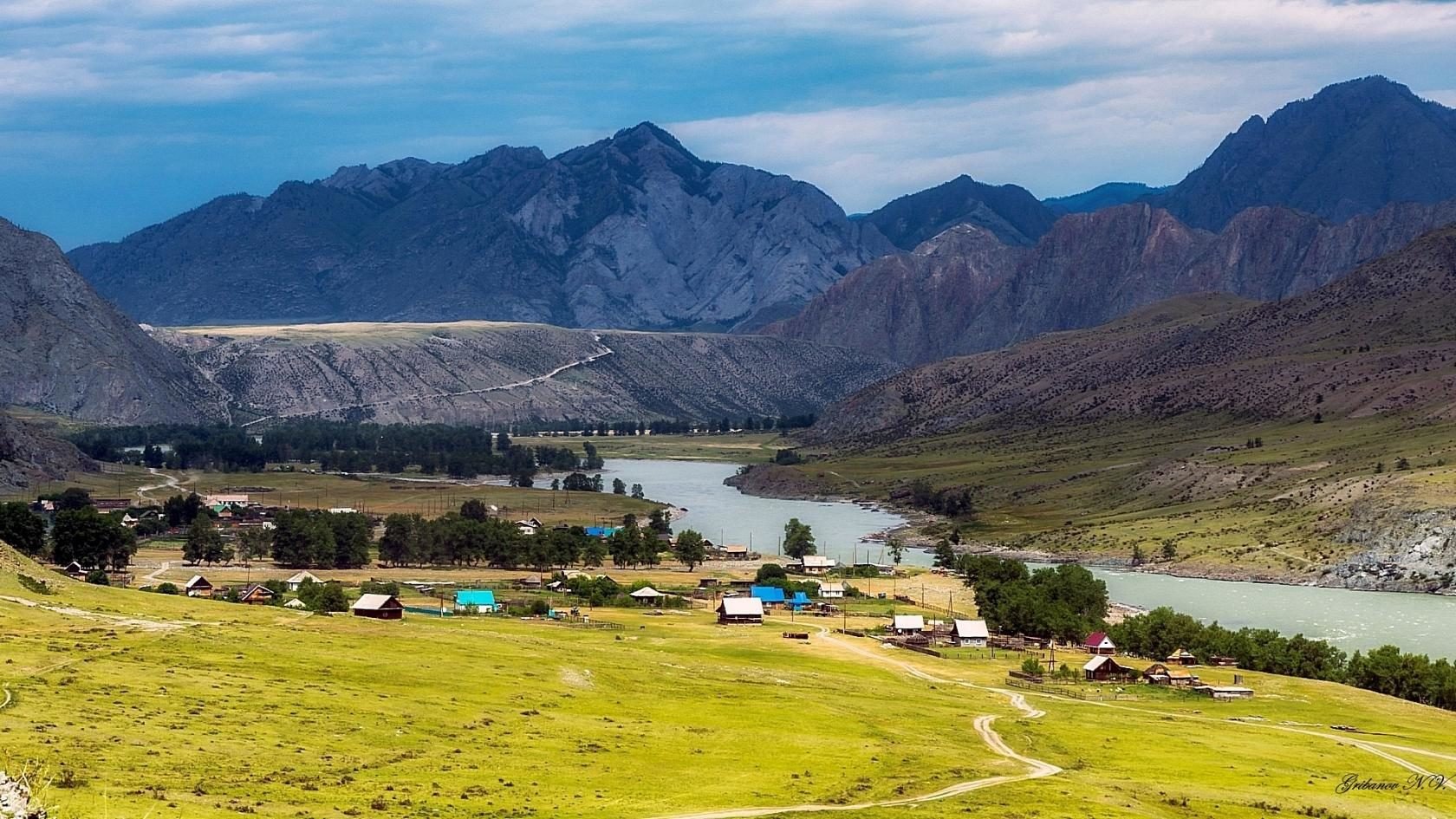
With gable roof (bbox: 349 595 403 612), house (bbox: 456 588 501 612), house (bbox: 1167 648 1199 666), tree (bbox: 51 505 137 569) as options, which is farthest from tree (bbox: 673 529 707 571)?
house (bbox: 1167 648 1199 666)

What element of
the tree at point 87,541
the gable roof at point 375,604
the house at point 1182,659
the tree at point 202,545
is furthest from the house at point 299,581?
the house at point 1182,659

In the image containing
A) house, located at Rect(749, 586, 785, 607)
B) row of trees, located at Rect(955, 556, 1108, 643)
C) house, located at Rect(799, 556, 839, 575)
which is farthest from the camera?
house, located at Rect(799, 556, 839, 575)

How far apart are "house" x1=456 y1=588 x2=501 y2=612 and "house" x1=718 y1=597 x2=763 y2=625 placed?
16.3 meters

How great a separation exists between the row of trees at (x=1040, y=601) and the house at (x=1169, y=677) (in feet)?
58.6

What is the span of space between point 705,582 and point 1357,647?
56.1 m

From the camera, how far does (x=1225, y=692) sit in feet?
322

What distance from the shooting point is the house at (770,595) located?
14712 centimetres

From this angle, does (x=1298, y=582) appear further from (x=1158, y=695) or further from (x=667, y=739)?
(x=667, y=739)

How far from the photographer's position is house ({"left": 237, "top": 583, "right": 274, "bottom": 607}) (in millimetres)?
124062

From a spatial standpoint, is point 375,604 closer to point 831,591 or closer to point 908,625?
point 908,625

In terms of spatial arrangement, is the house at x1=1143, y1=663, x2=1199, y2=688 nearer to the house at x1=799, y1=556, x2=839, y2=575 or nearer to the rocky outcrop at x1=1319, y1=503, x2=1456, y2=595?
the house at x1=799, y1=556, x2=839, y2=575

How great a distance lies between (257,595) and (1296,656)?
6944 cm

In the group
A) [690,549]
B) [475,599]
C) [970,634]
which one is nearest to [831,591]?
[690,549]

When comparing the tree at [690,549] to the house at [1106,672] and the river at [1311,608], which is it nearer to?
the river at [1311,608]
